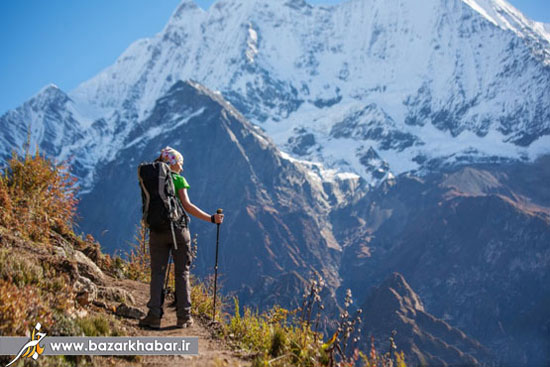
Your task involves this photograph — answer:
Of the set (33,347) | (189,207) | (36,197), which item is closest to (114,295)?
(189,207)

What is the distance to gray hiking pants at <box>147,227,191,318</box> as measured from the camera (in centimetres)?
785

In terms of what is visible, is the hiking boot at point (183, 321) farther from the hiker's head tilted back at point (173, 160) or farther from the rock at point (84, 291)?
the hiker's head tilted back at point (173, 160)

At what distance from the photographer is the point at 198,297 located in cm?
1005

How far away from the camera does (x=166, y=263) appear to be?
8.03 metres

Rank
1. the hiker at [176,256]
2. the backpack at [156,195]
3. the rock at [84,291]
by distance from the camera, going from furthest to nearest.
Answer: the hiker at [176,256] < the backpack at [156,195] < the rock at [84,291]

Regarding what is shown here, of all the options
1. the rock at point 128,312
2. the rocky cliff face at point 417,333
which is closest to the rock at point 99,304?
the rock at point 128,312

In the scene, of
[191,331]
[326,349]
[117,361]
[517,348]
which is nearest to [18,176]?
[191,331]

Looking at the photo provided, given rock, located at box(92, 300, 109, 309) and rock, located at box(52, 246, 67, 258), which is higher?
rock, located at box(52, 246, 67, 258)

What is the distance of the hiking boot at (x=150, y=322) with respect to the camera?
7.77 meters

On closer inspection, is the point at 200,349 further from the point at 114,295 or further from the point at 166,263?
the point at 114,295

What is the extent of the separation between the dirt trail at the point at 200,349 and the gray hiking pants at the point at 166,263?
0.30 meters

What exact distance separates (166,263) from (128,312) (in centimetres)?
93

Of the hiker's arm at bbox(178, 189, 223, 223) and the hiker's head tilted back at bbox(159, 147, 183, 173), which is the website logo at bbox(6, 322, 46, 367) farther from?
the hiker's head tilted back at bbox(159, 147, 183, 173)

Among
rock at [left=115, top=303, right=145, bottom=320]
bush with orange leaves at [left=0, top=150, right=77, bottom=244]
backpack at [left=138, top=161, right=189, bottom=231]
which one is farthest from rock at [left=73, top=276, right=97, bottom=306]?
bush with orange leaves at [left=0, top=150, right=77, bottom=244]
